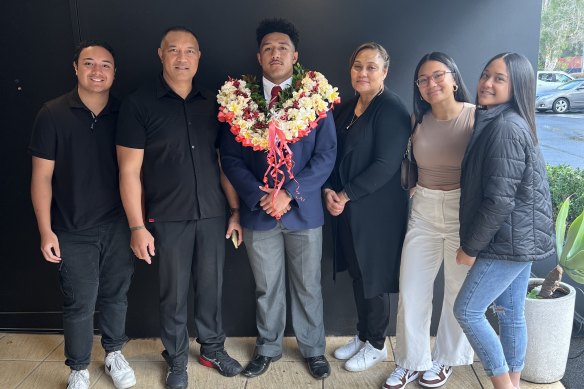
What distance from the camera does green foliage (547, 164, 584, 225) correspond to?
3.23 metres

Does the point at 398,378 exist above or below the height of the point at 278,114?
below

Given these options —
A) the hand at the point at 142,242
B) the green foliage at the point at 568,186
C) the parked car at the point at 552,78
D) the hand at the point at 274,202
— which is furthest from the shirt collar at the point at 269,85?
the green foliage at the point at 568,186

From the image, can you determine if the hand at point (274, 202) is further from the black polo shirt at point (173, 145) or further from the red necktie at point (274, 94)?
the red necktie at point (274, 94)

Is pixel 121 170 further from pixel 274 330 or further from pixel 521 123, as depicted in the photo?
pixel 521 123

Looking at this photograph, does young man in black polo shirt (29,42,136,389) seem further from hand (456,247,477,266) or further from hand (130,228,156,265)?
hand (456,247,477,266)

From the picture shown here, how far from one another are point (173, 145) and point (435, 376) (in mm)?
1868

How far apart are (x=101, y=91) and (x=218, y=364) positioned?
5.38 ft

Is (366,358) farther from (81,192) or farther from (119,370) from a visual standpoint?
(81,192)

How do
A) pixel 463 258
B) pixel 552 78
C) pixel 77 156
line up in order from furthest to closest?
1. pixel 552 78
2. pixel 77 156
3. pixel 463 258

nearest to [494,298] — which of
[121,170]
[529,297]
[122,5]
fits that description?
[529,297]

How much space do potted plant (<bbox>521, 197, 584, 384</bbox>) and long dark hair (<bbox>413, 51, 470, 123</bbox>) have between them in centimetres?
94

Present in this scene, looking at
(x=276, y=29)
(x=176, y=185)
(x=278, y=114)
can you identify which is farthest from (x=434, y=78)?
(x=176, y=185)

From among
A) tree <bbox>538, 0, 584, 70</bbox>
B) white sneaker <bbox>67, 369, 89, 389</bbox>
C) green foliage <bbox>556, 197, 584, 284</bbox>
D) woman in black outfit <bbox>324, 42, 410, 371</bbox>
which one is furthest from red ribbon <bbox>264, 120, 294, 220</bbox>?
tree <bbox>538, 0, 584, 70</bbox>

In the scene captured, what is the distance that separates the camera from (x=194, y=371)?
2.86 metres
